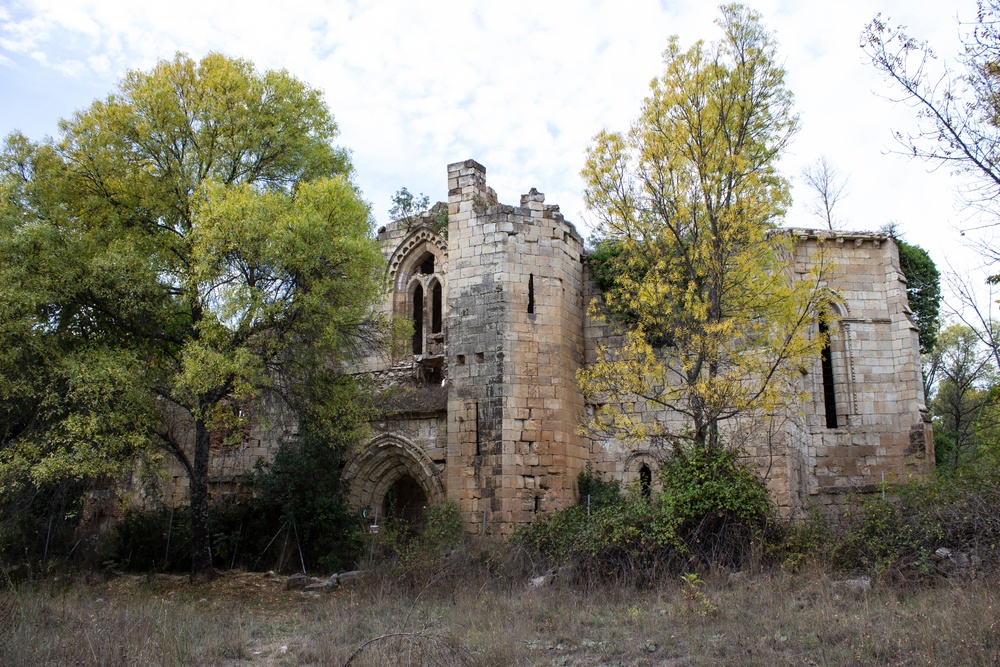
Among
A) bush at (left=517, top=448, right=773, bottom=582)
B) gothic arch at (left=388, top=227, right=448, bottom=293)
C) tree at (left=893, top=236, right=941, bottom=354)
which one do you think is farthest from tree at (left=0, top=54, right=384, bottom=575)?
tree at (left=893, top=236, right=941, bottom=354)

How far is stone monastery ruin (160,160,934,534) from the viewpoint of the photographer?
14.4 metres

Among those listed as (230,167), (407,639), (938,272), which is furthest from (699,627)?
(938,272)

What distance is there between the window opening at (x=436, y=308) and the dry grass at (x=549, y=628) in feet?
22.7

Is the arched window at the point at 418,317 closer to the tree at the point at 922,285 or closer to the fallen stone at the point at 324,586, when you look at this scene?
the fallen stone at the point at 324,586

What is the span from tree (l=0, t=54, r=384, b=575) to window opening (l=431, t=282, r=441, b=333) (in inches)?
111

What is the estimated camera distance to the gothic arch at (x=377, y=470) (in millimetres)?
15812

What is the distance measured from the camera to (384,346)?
14766 mm

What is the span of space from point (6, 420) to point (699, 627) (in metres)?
11.1

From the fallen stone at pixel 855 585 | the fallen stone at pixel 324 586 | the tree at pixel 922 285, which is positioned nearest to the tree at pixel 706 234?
the fallen stone at pixel 855 585

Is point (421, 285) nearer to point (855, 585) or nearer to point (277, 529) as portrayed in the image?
point (277, 529)

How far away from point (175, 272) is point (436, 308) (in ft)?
18.4

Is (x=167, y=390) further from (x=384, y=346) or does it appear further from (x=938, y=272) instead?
(x=938, y=272)

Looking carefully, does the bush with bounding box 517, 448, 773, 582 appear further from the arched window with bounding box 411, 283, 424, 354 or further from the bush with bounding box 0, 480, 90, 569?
the bush with bounding box 0, 480, 90, 569

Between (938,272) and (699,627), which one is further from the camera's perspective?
(938,272)
